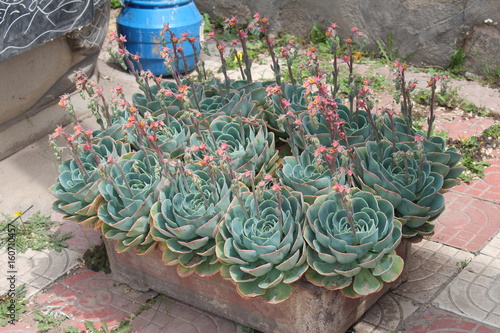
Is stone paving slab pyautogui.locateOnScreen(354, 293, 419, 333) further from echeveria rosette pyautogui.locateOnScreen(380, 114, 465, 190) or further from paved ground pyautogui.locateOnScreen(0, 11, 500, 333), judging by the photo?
echeveria rosette pyautogui.locateOnScreen(380, 114, 465, 190)

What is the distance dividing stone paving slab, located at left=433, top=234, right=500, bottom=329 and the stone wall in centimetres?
260

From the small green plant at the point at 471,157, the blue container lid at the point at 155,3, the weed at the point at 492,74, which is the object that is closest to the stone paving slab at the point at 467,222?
the small green plant at the point at 471,157

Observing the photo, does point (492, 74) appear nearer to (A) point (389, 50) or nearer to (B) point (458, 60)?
(B) point (458, 60)

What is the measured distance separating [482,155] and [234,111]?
6.05ft

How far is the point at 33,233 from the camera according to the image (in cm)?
384

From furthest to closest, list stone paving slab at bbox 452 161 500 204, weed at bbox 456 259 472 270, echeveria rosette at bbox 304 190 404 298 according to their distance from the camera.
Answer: stone paving slab at bbox 452 161 500 204
weed at bbox 456 259 472 270
echeveria rosette at bbox 304 190 404 298

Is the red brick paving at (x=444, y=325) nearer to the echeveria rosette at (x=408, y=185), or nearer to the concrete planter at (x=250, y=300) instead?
the concrete planter at (x=250, y=300)

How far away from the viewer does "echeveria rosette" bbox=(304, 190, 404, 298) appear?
2.49 m

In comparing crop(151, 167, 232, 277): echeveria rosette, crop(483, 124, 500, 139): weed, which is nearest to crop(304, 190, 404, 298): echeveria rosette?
crop(151, 167, 232, 277): echeveria rosette

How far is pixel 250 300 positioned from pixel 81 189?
2.96 ft

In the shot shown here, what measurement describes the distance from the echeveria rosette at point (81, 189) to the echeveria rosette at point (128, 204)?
0.06 metres

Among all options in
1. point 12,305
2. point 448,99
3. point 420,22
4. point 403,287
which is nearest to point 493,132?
point 448,99

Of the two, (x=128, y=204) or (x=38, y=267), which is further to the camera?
(x=38, y=267)

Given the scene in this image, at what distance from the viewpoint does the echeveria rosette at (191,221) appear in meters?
2.69
